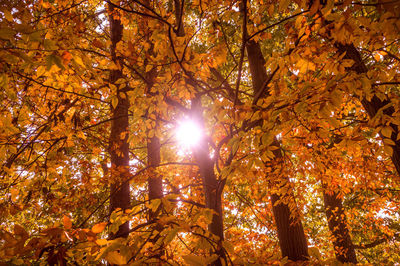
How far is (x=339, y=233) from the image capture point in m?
8.05

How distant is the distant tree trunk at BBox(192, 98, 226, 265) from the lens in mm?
2260

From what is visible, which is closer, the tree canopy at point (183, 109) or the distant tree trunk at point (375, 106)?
the tree canopy at point (183, 109)

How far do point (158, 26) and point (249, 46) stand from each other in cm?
311

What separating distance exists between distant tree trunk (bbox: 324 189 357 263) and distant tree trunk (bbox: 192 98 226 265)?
593 centimetres

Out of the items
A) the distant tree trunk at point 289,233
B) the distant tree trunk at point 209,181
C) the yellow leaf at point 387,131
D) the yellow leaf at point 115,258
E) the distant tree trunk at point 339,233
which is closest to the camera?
the yellow leaf at point 115,258

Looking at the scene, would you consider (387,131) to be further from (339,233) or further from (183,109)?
(339,233)

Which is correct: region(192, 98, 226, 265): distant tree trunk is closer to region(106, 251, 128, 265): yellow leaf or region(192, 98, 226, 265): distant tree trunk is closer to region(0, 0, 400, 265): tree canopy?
region(0, 0, 400, 265): tree canopy

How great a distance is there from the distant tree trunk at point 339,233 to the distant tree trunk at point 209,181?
5934 millimetres

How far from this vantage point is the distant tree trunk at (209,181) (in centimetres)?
226

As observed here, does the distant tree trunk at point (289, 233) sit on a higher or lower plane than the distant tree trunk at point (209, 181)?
lower

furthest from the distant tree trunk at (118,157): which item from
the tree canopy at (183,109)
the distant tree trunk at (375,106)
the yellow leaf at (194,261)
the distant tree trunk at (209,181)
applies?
the distant tree trunk at (375,106)

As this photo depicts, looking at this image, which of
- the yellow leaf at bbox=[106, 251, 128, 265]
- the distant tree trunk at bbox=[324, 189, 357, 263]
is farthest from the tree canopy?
the distant tree trunk at bbox=[324, 189, 357, 263]

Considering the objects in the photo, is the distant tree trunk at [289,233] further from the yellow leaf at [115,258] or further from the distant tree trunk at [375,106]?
the yellow leaf at [115,258]

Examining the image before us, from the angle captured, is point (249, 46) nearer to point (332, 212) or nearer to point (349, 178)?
point (349, 178)
